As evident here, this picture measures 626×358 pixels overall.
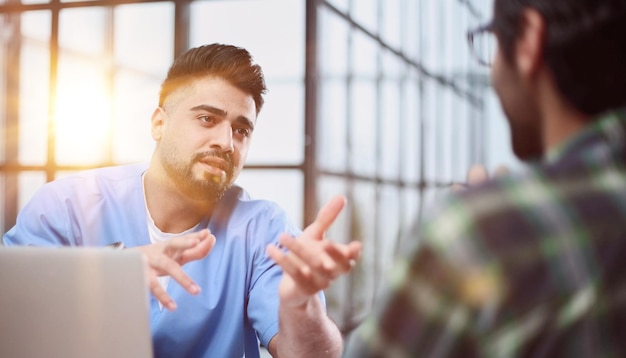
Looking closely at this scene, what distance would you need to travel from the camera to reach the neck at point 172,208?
1652 millimetres

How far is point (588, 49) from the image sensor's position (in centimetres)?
63

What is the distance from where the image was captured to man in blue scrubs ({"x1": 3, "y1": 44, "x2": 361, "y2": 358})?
4.66 feet

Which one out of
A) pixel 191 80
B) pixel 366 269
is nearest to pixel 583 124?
pixel 191 80

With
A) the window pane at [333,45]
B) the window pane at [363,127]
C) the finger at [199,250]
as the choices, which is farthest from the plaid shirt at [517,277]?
the window pane at [363,127]

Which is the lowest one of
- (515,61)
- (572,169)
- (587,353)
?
(587,353)

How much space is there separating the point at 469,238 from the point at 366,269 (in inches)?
243

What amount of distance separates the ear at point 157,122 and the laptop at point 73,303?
1.01 meters

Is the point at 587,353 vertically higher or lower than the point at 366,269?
higher

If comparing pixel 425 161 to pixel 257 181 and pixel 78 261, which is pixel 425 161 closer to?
pixel 257 181

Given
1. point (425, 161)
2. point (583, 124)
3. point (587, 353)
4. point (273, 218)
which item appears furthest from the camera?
point (425, 161)

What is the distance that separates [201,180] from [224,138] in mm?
121

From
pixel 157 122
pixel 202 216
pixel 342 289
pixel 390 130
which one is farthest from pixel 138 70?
pixel 390 130

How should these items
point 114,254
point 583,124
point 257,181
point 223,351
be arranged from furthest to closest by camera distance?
1. point 257,181
2. point 223,351
3. point 114,254
4. point 583,124

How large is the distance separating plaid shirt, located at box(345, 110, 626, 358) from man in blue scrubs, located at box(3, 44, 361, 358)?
0.63m
